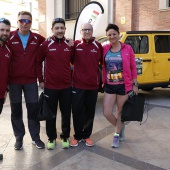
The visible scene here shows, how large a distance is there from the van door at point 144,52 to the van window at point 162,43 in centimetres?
29

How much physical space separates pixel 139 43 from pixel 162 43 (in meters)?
0.85

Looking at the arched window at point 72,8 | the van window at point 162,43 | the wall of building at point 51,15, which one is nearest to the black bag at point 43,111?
the van window at point 162,43

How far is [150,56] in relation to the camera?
6.54m

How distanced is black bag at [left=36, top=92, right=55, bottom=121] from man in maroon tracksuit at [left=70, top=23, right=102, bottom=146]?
1.26ft

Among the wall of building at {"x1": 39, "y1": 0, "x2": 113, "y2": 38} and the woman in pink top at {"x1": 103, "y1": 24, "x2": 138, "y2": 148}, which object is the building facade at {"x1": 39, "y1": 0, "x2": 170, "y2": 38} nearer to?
the wall of building at {"x1": 39, "y1": 0, "x2": 113, "y2": 38}

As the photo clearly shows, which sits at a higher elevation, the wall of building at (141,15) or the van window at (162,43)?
the wall of building at (141,15)

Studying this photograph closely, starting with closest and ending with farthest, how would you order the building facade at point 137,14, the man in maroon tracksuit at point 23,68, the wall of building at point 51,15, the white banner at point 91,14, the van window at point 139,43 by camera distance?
1. the man in maroon tracksuit at point 23,68
2. the van window at point 139,43
3. the white banner at point 91,14
4. the building facade at point 137,14
5. the wall of building at point 51,15

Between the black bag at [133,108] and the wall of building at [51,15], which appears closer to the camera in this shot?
the black bag at [133,108]

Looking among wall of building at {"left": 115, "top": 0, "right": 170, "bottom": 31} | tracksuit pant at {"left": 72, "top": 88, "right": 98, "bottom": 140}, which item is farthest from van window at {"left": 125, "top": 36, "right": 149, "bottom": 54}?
wall of building at {"left": 115, "top": 0, "right": 170, "bottom": 31}

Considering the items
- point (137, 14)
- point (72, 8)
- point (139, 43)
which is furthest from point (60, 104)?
point (72, 8)

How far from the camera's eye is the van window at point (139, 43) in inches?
250

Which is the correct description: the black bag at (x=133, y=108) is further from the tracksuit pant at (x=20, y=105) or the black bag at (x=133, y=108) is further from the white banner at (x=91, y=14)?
the white banner at (x=91, y=14)

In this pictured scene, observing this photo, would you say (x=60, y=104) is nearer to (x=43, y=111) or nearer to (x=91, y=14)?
(x=43, y=111)

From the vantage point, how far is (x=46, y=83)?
3.46 m
